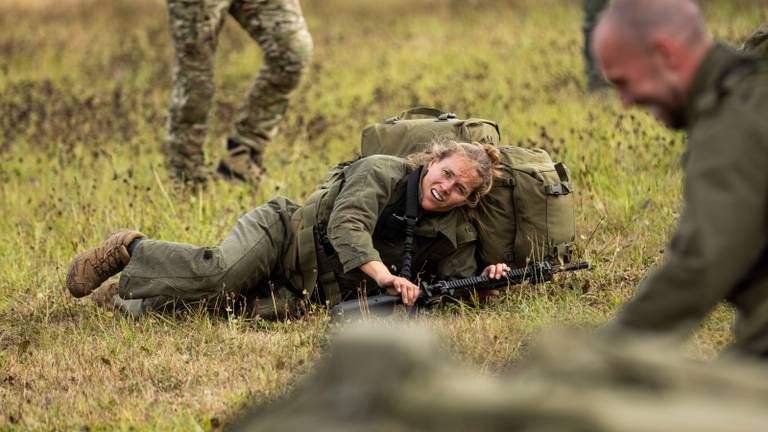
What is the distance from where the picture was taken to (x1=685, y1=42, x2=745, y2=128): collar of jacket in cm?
257

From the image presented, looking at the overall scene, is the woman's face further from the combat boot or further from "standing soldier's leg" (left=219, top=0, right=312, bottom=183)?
the combat boot

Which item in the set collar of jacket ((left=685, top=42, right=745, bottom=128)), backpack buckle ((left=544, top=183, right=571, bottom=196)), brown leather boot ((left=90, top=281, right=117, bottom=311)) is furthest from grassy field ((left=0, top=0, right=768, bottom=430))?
collar of jacket ((left=685, top=42, right=745, bottom=128))

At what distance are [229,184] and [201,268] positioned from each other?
8.47 feet

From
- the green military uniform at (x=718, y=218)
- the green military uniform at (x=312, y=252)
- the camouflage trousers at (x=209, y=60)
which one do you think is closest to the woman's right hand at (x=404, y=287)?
the green military uniform at (x=312, y=252)

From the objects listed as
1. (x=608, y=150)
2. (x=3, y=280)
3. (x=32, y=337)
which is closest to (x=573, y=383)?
(x=32, y=337)

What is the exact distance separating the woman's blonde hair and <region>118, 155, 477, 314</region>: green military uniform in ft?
0.45

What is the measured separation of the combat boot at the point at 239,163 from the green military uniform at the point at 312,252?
2.59 m

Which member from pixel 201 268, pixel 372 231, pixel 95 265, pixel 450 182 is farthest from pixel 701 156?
pixel 95 265

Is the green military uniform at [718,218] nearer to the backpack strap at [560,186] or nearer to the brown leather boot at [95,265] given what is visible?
the backpack strap at [560,186]

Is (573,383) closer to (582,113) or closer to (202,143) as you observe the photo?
(202,143)

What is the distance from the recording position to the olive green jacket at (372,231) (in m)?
5.32

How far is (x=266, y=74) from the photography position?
8102mm

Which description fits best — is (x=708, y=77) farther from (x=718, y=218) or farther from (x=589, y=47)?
(x=589, y=47)

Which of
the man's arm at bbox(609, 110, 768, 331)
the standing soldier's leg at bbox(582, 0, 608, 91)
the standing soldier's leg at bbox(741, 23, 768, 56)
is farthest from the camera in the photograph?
the standing soldier's leg at bbox(582, 0, 608, 91)
